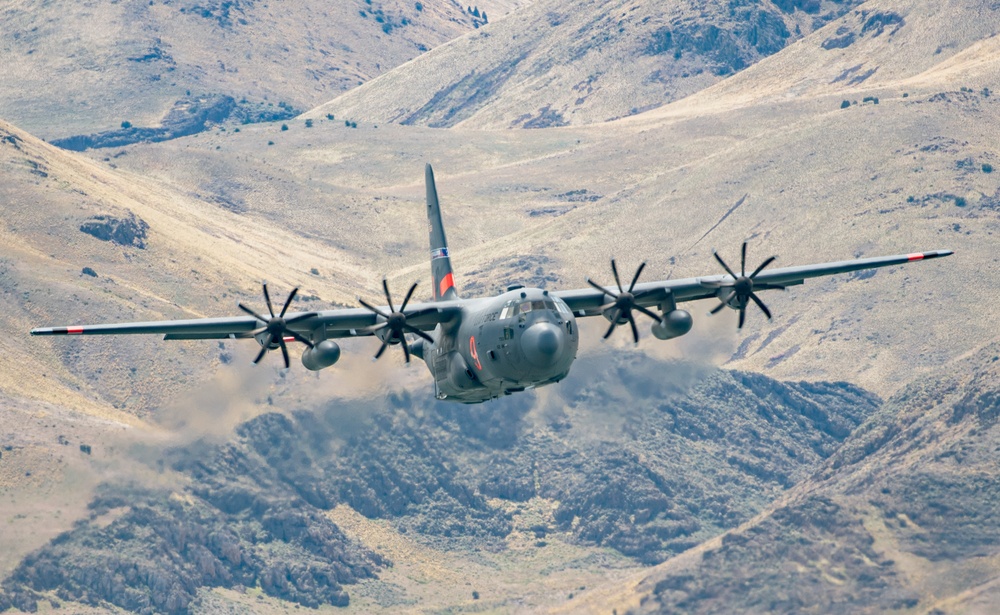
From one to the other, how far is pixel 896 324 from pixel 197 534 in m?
85.0

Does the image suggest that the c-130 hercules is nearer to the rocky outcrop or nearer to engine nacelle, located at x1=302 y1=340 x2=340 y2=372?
engine nacelle, located at x1=302 y1=340 x2=340 y2=372

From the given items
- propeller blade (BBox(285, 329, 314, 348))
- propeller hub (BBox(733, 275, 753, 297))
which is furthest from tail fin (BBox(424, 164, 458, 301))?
propeller hub (BBox(733, 275, 753, 297))

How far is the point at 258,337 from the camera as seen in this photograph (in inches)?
2571

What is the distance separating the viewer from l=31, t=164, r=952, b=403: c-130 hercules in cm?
6069

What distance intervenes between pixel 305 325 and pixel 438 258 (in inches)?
601

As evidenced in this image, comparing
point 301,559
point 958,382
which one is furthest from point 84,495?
point 958,382

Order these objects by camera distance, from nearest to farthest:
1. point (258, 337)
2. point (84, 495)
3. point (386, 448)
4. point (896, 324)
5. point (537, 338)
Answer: point (537, 338) < point (258, 337) < point (84, 495) < point (386, 448) < point (896, 324)

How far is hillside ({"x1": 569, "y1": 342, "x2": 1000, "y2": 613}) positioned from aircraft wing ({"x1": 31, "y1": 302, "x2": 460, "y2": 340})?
250 feet

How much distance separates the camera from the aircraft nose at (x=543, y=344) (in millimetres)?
59219

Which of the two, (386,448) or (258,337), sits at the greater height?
(258,337)

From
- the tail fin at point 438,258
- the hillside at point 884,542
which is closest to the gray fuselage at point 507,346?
the tail fin at point 438,258

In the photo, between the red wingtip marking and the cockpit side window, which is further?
the red wingtip marking

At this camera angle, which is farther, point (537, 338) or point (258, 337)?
point (258, 337)

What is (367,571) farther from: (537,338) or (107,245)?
(537,338)
